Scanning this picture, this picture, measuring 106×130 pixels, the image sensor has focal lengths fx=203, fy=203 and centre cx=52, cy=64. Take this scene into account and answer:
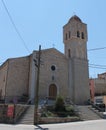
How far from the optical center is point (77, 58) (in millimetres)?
30922

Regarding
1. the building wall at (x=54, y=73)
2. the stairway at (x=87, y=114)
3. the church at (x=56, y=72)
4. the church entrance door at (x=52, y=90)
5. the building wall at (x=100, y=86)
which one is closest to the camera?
the stairway at (x=87, y=114)

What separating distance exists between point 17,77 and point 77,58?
9494mm

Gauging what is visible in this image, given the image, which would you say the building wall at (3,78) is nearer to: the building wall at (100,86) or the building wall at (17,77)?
the building wall at (17,77)

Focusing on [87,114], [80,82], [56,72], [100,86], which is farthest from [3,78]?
[100,86]

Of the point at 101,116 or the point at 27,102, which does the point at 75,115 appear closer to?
the point at 101,116

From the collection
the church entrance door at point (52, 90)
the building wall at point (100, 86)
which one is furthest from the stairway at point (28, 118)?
the building wall at point (100, 86)

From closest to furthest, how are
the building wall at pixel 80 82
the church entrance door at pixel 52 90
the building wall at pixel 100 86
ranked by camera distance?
the church entrance door at pixel 52 90
the building wall at pixel 80 82
the building wall at pixel 100 86

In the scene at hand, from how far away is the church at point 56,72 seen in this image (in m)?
27.6

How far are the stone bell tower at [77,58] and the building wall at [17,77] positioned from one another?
6557mm

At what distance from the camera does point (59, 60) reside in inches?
1204

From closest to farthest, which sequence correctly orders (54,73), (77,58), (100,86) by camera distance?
(54,73), (77,58), (100,86)

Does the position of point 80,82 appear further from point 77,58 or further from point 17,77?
point 17,77

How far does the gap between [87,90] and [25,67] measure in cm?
976

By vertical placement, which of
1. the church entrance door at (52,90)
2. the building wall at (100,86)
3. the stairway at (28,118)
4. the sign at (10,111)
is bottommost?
the stairway at (28,118)
